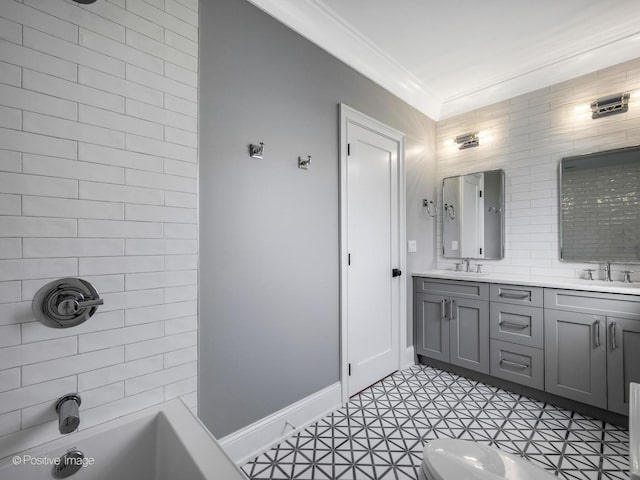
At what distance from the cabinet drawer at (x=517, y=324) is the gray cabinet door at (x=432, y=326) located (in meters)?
0.42

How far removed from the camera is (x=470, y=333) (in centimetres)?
271

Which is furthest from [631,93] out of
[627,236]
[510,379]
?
[510,379]

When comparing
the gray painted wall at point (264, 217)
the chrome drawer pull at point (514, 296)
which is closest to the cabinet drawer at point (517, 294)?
the chrome drawer pull at point (514, 296)

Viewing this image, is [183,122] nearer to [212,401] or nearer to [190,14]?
[190,14]

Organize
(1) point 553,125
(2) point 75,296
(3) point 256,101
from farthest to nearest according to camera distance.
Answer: (1) point 553,125 → (3) point 256,101 → (2) point 75,296

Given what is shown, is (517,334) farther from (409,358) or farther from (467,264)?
(409,358)

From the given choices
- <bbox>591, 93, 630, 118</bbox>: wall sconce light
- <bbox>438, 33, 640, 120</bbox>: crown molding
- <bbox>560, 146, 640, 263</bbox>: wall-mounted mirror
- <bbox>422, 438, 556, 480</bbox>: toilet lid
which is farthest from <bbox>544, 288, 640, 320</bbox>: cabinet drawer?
<bbox>438, 33, 640, 120</bbox>: crown molding

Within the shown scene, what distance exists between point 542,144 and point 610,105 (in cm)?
49

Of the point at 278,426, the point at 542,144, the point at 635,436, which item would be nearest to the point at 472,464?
the point at 635,436

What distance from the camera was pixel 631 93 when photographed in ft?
7.66

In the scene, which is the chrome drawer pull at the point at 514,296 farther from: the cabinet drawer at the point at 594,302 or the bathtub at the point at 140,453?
the bathtub at the point at 140,453

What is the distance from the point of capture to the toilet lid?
0.99m

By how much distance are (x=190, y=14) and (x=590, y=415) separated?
3508 millimetres

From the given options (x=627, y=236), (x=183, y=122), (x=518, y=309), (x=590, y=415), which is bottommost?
(x=590, y=415)
